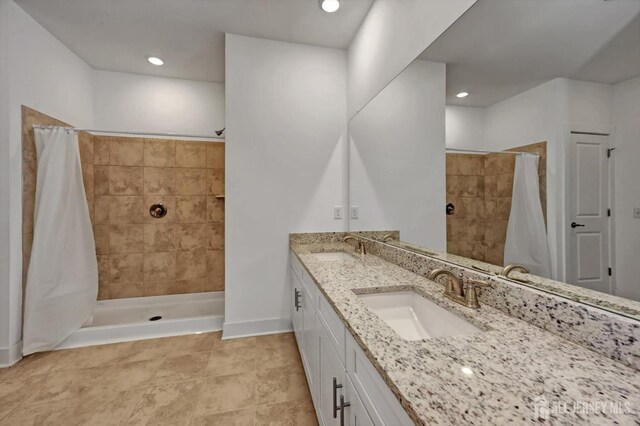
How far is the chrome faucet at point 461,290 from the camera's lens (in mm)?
948

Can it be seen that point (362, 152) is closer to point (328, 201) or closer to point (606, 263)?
point (328, 201)

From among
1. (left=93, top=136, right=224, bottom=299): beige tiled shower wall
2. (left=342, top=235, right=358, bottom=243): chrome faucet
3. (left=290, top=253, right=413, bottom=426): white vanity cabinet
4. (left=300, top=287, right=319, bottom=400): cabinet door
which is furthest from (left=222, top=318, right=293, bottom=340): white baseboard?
(left=93, top=136, right=224, bottom=299): beige tiled shower wall

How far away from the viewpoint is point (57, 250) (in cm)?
211

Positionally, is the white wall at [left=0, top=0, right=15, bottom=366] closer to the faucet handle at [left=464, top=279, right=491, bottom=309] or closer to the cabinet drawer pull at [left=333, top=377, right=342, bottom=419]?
the cabinet drawer pull at [left=333, top=377, right=342, bottom=419]

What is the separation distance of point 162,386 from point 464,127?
7.57 feet

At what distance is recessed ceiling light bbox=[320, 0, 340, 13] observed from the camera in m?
1.86

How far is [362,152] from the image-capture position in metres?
2.23

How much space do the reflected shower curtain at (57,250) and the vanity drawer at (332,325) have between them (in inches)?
90.7

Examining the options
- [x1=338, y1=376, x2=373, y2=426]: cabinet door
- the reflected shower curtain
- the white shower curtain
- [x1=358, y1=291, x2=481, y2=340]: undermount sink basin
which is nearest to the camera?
[x1=338, y1=376, x2=373, y2=426]: cabinet door

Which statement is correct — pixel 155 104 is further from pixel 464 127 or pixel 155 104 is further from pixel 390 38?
pixel 464 127

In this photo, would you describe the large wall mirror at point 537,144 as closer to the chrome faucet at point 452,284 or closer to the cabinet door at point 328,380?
the chrome faucet at point 452,284

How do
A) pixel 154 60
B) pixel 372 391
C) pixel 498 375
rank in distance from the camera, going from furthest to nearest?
pixel 154 60 < pixel 372 391 < pixel 498 375

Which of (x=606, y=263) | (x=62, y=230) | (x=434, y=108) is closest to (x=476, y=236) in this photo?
(x=606, y=263)

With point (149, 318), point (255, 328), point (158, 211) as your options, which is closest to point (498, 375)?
point (255, 328)
